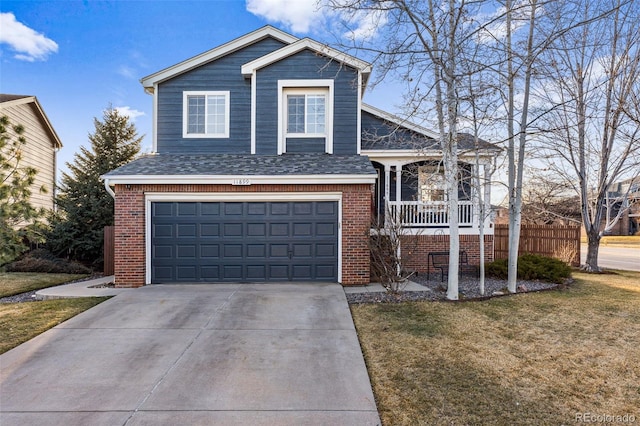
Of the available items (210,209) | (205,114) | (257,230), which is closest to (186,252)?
(210,209)

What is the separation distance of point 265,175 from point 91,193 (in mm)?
8410

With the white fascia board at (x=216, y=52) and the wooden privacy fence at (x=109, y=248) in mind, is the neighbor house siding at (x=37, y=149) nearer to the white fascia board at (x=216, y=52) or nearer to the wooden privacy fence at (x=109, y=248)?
the wooden privacy fence at (x=109, y=248)

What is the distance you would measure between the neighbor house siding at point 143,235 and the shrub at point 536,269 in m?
4.28

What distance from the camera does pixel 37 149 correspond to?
1847 cm

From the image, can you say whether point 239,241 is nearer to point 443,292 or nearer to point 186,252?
point 186,252

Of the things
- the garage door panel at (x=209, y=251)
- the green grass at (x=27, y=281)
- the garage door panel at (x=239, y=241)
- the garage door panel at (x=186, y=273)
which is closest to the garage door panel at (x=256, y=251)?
the garage door panel at (x=239, y=241)

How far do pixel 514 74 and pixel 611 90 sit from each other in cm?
667

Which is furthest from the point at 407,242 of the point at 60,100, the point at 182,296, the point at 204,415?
the point at 60,100

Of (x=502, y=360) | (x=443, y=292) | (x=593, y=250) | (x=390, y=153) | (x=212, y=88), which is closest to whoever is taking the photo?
(x=502, y=360)

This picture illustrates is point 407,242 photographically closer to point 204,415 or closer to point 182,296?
point 182,296

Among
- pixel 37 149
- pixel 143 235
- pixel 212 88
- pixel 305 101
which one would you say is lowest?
pixel 143 235

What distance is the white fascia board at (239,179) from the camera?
880 centimetres

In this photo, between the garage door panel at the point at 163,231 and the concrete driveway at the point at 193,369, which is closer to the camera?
the concrete driveway at the point at 193,369

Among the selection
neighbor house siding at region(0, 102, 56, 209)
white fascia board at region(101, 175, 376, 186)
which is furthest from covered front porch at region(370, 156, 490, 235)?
neighbor house siding at region(0, 102, 56, 209)
